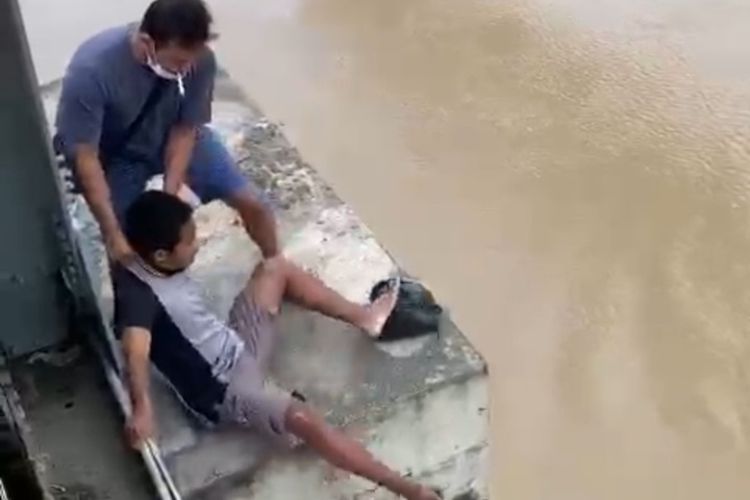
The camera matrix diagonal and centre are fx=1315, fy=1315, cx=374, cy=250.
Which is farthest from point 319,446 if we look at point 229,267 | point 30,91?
point 30,91

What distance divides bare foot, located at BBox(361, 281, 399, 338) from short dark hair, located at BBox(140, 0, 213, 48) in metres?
0.75

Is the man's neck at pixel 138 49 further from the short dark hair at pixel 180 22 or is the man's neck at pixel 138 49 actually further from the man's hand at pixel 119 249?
the man's hand at pixel 119 249

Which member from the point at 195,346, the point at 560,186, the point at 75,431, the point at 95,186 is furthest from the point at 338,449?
the point at 560,186

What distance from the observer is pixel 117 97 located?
111 inches

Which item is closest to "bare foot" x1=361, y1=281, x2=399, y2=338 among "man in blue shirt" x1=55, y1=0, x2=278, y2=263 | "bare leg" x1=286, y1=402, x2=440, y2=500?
"bare leg" x1=286, y1=402, x2=440, y2=500

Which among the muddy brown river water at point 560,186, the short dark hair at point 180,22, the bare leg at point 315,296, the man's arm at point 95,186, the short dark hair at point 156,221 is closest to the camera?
the short dark hair at point 156,221

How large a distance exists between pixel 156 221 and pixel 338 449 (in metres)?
0.62

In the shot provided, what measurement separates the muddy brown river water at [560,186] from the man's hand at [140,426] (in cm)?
220

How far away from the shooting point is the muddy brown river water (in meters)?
4.73

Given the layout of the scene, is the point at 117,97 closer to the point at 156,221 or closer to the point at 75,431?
the point at 156,221

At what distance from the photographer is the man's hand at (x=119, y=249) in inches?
105

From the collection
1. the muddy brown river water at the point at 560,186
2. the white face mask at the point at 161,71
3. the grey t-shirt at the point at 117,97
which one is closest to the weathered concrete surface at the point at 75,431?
the grey t-shirt at the point at 117,97

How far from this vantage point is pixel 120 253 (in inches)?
106

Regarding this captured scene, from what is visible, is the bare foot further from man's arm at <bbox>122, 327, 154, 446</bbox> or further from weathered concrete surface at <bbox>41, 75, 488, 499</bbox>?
man's arm at <bbox>122, 327, 154, 446</bbox>
